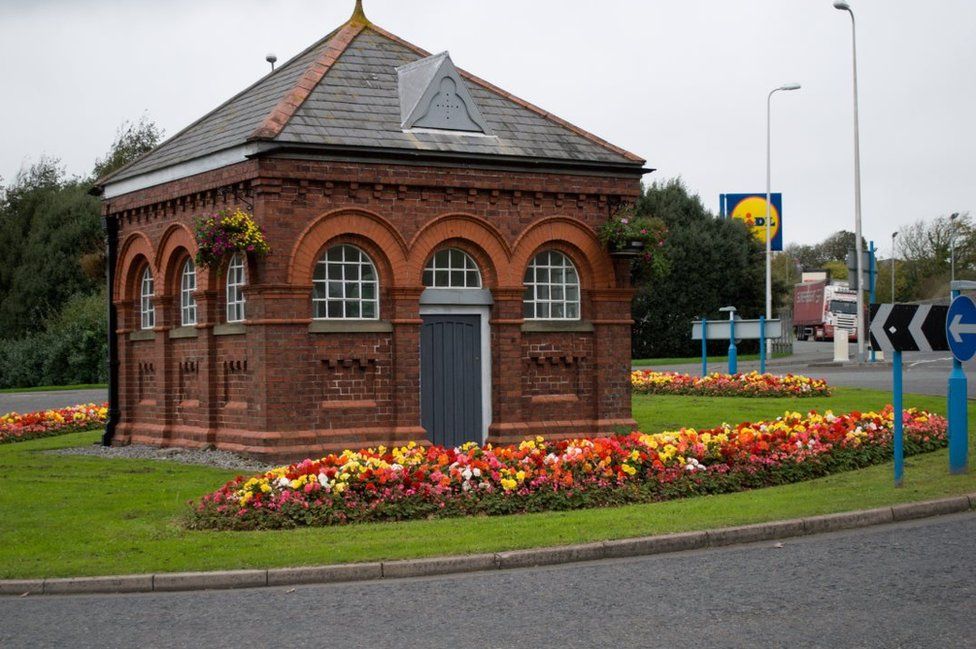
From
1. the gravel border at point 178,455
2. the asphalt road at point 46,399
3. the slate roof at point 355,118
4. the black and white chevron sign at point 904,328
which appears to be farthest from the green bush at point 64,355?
the black and white chevron sign at point 904,328

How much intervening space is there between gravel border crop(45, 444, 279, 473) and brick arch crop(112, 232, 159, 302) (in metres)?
2.73

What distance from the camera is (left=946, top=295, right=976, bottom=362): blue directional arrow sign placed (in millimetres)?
13945

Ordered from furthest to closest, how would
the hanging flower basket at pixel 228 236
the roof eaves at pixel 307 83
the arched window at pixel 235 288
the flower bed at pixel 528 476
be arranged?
the arched window at pixel 235 288
the roof eaves at pixel 307 83
the hanging flower basket at pixel 228 236
the flower bed at pixel 528 476

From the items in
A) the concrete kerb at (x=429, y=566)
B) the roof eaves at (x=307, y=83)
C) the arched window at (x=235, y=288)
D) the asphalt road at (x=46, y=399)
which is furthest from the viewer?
the asphalt road at (x=46, y=399)

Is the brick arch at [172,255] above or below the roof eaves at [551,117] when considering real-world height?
below

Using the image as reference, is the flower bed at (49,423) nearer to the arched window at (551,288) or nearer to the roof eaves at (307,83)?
the roof eaves at (307,83)

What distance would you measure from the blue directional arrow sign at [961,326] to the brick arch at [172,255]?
11.9m

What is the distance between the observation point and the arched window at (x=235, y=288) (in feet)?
64.9

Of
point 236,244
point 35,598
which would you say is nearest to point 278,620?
point 35,598

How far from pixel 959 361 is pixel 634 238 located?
286 inches

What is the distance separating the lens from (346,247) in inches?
761

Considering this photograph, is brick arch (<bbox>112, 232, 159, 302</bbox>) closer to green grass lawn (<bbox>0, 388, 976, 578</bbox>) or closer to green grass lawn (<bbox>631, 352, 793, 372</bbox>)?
green grass lawn (<bbox>0, 388, 976, 578</bbox>)

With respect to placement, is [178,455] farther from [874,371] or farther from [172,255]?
[874,371]

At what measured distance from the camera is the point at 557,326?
2080 cm
